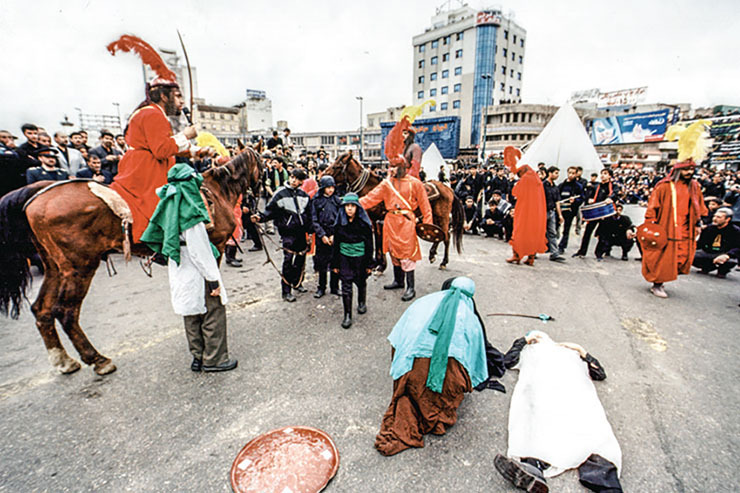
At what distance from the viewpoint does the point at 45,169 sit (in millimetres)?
5875

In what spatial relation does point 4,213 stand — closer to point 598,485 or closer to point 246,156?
point 246,156

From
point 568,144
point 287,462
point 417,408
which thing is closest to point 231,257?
point 287,462

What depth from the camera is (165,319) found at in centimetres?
456

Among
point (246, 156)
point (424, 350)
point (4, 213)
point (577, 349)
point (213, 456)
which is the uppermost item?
point (246, 156)

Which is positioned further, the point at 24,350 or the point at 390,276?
the point at 390,276

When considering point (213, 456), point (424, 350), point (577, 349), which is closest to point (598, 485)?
point (577, 349)

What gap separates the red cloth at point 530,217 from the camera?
7.05 metres

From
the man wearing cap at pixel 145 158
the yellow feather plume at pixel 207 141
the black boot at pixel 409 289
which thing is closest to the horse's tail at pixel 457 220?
the black boot at pixel 409 289

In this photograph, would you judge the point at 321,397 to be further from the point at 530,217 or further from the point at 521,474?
the point at 530,217

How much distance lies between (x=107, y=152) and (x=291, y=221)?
228 inches

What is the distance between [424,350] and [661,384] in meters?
2.67

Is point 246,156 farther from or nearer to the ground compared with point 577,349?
farther from the ground

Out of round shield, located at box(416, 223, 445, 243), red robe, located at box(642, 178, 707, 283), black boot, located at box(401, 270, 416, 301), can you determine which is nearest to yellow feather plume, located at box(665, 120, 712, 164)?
red robe, located at box(642, 178, 707, 283)

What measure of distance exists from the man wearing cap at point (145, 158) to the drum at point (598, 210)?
315 inches
